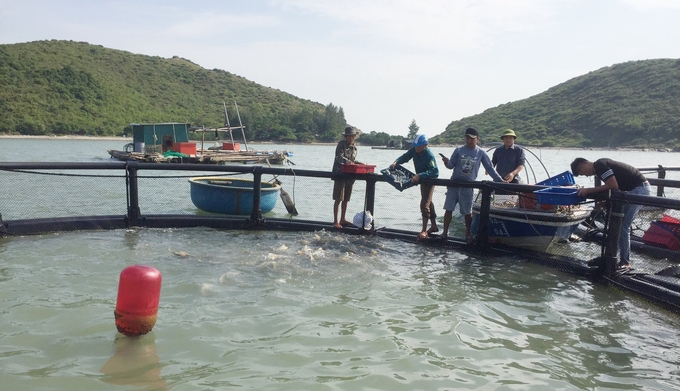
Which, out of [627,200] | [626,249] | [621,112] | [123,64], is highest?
[123,64]

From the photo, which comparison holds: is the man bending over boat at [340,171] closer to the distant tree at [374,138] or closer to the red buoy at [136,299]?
the red buoy at [136,299]

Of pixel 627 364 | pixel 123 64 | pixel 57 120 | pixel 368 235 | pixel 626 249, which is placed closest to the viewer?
pixel 627 364

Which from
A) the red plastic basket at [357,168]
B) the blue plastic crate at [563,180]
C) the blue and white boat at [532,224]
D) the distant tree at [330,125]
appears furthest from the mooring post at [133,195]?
the distant tree at [330,125]

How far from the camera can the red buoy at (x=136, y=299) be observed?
500 cm

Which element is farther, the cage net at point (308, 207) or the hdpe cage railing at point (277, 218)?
the cage net at point (308, 207)

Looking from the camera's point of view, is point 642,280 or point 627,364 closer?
point 627,364

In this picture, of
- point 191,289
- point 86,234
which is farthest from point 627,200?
point 86,234

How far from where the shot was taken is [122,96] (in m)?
117

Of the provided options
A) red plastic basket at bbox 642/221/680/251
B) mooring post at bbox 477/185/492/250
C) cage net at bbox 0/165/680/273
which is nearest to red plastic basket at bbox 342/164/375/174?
cage net at bbox 0/165/680/273

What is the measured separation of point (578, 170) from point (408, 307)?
145 inches

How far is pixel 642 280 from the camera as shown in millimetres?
7480

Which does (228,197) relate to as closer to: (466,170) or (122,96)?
(466,170)

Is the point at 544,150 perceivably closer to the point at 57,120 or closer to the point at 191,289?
the point at 57,120

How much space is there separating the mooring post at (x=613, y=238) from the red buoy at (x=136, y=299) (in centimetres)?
615
